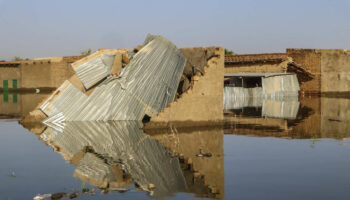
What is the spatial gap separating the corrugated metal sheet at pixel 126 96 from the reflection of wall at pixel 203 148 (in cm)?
221

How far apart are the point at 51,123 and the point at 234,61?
22331 millimetres

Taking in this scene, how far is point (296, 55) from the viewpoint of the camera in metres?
37.6

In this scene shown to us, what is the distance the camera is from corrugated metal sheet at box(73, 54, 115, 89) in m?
15.6

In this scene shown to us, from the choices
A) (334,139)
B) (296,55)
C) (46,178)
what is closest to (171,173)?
(46,178)

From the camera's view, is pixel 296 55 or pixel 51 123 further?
pixel 296 55

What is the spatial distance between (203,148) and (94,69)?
22.4 ft

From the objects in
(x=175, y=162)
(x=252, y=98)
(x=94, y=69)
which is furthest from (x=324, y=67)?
(x=175, y=162)

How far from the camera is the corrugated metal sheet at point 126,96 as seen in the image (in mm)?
15312

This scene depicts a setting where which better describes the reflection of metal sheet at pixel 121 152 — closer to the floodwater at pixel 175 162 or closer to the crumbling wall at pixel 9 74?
the floodwater at pixel 175 162

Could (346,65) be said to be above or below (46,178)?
above

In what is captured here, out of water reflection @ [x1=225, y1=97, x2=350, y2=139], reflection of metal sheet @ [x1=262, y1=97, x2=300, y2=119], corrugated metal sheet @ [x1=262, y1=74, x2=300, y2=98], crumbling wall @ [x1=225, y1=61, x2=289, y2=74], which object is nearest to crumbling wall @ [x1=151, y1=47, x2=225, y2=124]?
water reflection @ [x1=225, y1=97, x2=350, y2=139]

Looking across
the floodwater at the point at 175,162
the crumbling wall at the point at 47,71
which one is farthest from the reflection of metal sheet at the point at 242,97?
the crumbling wall at the point at 47,71

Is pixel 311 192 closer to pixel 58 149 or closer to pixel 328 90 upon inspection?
pixel 58 149

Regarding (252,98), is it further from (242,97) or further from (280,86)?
(280,86)
